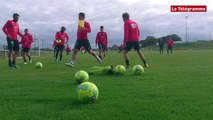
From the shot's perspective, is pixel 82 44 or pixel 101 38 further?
pixel 101 38

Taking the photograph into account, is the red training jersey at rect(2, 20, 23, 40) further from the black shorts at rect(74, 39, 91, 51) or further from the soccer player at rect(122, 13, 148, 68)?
the soccer player at rect(122, 13, 148, 68)

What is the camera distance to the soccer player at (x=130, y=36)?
1233 cm

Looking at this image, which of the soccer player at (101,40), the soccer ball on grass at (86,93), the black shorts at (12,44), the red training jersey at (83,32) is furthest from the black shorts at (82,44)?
the soccer ball on grass at (86,93)

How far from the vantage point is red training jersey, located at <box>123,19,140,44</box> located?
12320mm

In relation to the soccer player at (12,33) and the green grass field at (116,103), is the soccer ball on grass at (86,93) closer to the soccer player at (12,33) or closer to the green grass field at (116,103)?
the green grass field at (116,103)

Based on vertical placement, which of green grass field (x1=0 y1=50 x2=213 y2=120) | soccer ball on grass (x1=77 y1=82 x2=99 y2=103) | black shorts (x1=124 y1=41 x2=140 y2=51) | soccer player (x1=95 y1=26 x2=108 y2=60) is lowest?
green grass field (x1=0 y1=50 x2=213 y2=120)

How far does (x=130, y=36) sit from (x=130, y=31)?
0.20 m

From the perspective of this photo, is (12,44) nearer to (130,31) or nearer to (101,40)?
(130,31)

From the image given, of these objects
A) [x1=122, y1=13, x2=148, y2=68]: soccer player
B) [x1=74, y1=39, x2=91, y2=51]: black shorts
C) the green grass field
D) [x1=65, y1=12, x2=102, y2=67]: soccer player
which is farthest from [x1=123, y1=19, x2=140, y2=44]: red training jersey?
the green grass field

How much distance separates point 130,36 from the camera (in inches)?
493

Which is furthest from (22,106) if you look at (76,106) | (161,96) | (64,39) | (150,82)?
(64,39)

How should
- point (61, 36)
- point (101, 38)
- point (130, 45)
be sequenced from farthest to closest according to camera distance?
1. point (101, 38)
2. point (61, 36)
3. point (130, 45)

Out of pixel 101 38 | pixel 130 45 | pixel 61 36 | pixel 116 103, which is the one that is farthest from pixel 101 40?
pixel 116 103

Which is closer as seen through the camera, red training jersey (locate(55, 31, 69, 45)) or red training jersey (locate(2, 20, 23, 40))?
red training jersey (locate(2, 20, 23, 40))
